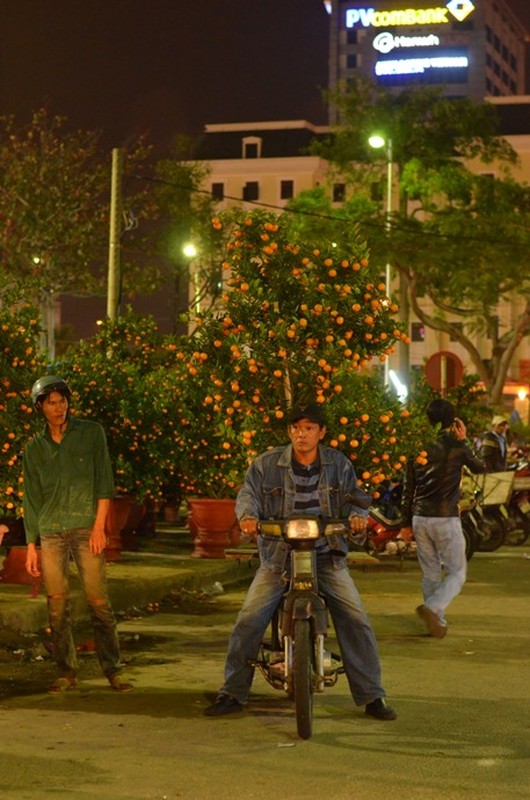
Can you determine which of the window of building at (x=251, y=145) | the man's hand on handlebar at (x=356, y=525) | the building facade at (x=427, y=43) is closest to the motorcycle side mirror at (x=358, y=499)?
the man's hand on handlebar at (x=356, y=525)

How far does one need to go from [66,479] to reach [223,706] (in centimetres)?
172

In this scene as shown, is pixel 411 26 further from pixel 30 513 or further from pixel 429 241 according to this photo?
pixel 30 513

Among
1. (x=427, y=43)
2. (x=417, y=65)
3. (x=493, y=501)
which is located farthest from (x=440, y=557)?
(x=427, y=43)

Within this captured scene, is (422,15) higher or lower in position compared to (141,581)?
higher

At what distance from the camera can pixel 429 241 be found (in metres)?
44.0

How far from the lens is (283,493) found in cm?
796

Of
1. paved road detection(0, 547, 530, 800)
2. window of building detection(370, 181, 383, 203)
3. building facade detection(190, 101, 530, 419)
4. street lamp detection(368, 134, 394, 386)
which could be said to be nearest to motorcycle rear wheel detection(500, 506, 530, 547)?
paved road detection(0, 547, 530, 800)

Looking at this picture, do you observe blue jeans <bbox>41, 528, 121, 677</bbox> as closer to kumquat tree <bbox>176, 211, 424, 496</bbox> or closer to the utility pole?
kumquat tree <bbox>176, 211, 424, 496</bbox>

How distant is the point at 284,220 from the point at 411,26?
394 ft

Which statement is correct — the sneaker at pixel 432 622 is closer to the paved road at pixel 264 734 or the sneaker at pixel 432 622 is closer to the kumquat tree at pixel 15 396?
the paved road at pixel 264 734

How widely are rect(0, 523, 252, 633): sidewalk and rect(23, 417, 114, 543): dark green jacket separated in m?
2.47

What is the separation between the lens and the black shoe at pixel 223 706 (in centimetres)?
802

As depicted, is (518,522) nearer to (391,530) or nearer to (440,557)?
(391,530)

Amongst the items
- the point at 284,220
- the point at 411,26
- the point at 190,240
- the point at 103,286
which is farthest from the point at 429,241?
the point at 411,26
